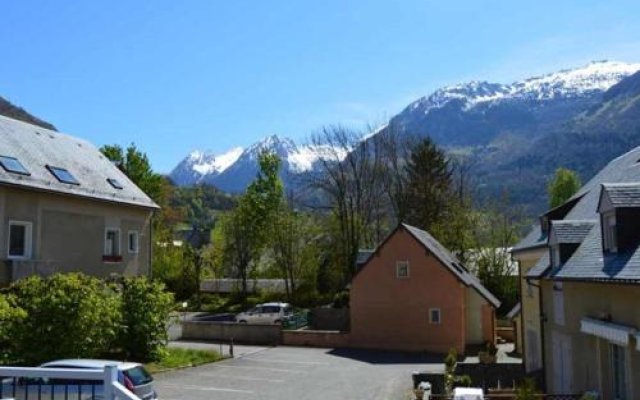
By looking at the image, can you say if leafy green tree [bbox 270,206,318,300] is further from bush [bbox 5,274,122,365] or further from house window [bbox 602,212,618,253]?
house window [bbox 602,212,618,253]

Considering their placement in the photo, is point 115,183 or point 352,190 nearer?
point 115,183

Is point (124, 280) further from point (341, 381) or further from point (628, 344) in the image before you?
point (628, 344)

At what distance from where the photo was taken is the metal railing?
246 inches

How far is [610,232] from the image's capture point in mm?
16734

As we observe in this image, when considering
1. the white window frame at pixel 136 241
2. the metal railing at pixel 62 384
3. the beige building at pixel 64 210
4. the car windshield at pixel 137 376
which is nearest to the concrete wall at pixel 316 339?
the beige building at pixel 64 210

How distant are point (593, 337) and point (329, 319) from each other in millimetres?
33447

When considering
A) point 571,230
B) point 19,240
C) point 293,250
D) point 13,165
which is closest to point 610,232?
point 571,230

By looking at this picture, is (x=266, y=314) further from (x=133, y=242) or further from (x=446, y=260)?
(x=133, y=242)

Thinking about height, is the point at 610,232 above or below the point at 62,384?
above

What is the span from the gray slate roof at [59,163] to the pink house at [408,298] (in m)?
14.4

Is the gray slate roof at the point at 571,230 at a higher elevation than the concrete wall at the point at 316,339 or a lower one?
higher

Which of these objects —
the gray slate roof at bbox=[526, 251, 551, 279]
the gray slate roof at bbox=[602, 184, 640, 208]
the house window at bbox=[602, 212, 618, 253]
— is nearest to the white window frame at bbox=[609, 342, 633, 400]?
the house window at bbox=[602, 212, 618, 253]

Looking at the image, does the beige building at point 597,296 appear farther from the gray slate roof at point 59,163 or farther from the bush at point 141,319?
the gray slate roof at point 59,163

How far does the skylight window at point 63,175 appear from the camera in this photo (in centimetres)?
3002
